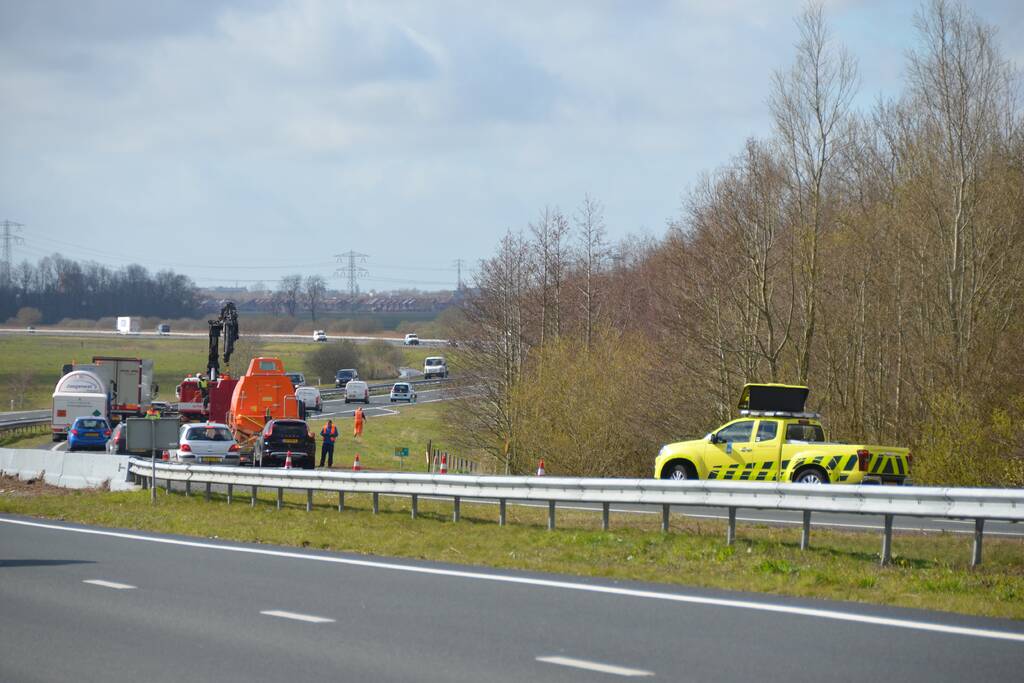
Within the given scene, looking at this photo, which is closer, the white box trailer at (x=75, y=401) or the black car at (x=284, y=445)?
the black car at (x=284, y=445)

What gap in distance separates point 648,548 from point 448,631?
6.20 meters

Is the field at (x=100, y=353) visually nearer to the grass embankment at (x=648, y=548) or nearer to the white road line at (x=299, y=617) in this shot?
the grass embankment at (x=648, y=548)

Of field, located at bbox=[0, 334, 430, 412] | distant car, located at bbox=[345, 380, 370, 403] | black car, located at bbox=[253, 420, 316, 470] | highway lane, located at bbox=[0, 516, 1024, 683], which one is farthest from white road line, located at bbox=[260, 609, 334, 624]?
distant car, located at bbox=[345, 380, 370, 403]

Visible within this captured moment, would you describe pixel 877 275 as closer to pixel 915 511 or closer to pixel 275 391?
pixel 275 391

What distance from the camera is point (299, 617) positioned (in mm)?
10836

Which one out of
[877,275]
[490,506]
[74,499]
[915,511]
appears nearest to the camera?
[915,511]

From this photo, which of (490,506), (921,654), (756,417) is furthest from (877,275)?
(921,654)

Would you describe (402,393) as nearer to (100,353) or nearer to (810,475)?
(100,353)

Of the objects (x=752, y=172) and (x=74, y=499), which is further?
(x=752, y=172)

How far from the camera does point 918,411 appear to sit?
34594 mm

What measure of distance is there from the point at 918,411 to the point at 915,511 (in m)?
22.1

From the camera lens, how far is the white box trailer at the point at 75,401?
5772cm

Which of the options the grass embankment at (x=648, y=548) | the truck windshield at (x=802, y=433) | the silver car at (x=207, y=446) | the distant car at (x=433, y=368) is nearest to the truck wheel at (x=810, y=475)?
the truck windshield at (x=802, y=433)

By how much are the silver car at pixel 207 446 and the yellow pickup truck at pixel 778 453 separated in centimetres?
1561
